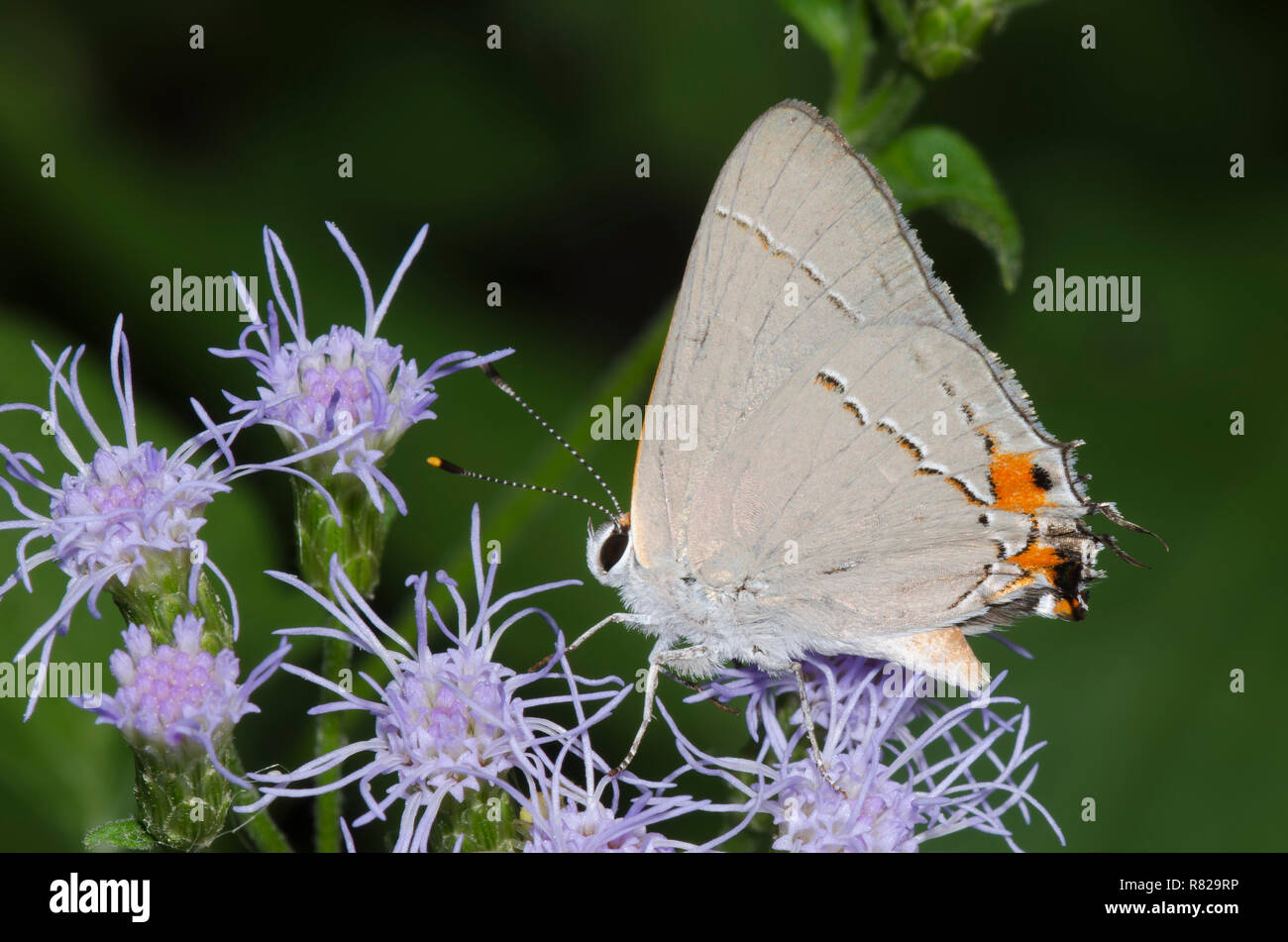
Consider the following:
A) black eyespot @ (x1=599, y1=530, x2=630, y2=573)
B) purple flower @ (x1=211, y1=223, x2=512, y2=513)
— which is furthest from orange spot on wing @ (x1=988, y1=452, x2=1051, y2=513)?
purple flower @ (x1=211, y1=223, x2=512, y2=513)

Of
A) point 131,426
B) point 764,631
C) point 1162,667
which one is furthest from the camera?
point 1162,667

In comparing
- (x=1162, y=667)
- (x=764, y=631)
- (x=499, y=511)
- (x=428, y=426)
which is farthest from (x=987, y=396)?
(x=428, y=426)

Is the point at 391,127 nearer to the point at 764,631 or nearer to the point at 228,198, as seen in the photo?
the point at 228,198

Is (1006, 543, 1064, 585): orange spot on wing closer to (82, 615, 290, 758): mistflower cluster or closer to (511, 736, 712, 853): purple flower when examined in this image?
(511, 736, 712, 853): purple flower

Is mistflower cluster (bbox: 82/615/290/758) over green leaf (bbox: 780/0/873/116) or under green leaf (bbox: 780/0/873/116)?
under

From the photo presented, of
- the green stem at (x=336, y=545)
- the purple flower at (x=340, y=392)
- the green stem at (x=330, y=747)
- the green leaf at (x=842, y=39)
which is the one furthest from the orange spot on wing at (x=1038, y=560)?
the green leaf at (x=842, y=39)
